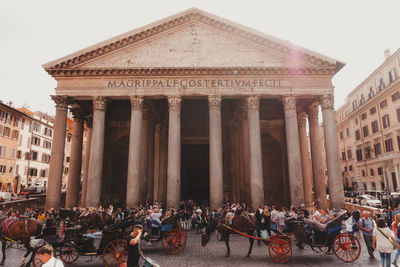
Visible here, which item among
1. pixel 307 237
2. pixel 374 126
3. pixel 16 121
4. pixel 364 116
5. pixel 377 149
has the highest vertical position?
pixel 364 116

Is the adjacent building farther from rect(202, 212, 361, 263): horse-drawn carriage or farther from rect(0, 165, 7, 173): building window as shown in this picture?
rect(0, 165, 7, 173): building window

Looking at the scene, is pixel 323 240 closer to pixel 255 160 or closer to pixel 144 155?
pixel 255 160

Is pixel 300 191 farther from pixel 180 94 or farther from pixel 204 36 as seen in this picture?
pixel 204 36

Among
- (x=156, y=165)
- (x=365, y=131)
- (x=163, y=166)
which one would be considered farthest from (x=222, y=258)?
(x=365, y=131)

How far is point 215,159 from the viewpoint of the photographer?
1555 centimetres

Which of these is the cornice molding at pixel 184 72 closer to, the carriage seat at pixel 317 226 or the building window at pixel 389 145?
the carriage seat at pixel 317 226

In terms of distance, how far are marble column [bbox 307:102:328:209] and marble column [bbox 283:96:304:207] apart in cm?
282

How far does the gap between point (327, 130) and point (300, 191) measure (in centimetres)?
423

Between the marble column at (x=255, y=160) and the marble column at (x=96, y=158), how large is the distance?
9.12 meters

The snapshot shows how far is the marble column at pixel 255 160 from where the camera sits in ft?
49.8

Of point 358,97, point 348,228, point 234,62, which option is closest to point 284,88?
point 234,62

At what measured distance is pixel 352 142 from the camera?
37594 millimetres

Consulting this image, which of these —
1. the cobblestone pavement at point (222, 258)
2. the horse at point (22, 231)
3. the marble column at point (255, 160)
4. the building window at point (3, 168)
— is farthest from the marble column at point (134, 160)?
the building window at point (3, 168)

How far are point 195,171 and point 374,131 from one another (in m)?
22.9
